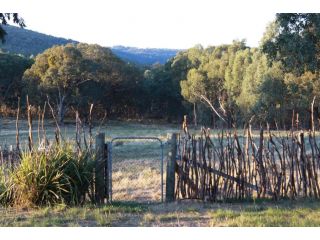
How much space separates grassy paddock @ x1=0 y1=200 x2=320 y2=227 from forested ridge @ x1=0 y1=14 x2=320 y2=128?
15.8 meters

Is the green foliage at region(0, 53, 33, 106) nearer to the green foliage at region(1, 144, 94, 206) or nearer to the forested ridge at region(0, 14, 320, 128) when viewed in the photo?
the forested ridge at region(0, 14, 320, 128)

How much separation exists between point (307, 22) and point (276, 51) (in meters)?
1.03

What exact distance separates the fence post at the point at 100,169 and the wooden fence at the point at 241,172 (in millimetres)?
1096

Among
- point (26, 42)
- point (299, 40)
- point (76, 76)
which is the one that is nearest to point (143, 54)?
point (26, 42)

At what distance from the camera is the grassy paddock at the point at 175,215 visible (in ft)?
17.3

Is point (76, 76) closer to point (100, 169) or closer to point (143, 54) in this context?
point (100, 169)

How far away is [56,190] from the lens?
6.24 m

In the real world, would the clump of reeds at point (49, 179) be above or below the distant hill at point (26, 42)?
below

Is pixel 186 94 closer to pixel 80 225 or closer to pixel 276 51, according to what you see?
pixel 276 51

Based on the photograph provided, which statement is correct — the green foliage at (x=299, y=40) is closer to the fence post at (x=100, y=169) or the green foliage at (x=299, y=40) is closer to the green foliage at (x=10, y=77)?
the fence post at (x=100, y=169)

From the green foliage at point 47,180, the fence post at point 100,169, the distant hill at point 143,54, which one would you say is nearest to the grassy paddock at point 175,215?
the green foliage at point 47,180

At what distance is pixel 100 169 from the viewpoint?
667 cm

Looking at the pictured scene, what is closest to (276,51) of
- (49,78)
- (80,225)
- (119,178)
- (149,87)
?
(119,178)

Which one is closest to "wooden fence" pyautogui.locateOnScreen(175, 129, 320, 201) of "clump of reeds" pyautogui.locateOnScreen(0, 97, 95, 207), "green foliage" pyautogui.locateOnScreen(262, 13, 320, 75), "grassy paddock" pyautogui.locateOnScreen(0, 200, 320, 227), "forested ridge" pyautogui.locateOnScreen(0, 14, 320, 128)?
"grassy paddock" pyautogui.locateOnScreen(0, 200, 320, 227)
